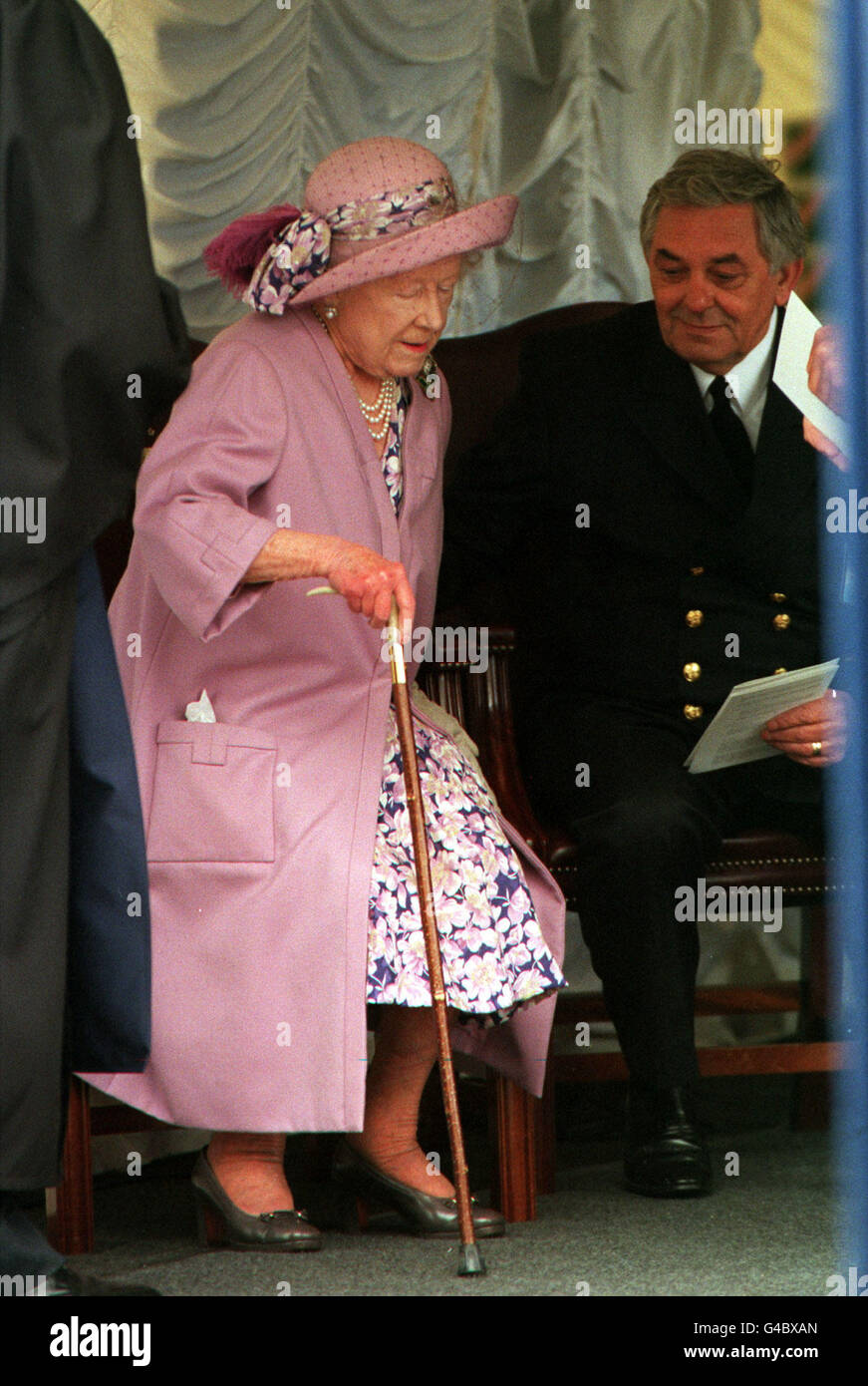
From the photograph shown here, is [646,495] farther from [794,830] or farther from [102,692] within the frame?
[102,692]

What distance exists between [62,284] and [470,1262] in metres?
1.49

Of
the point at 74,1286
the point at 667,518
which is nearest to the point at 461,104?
the point at 667,518

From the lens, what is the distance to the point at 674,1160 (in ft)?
10.8

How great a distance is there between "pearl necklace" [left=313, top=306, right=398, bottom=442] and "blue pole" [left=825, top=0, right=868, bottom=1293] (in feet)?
3.89

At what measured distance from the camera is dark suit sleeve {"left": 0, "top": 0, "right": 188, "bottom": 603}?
2371mm

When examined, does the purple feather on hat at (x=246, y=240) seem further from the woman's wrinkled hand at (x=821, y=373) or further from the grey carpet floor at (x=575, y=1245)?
the grey carpet floor at (x=575, y=1245)

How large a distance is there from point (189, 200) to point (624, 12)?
1094mm

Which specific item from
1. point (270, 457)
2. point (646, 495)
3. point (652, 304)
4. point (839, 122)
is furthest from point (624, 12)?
point (839, 122)

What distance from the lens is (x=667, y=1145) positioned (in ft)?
10.8

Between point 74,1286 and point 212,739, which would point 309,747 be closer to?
point 212,739

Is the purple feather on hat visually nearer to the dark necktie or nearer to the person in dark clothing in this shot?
the person in dark clothing

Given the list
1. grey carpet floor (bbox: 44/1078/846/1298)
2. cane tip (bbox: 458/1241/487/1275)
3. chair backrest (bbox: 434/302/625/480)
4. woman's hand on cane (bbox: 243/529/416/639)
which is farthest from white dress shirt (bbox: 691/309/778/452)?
cane tip (bbox: 458/1241/487/1275)

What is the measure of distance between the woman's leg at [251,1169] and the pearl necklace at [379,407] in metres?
1.16

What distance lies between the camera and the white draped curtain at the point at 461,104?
14.5 ft
